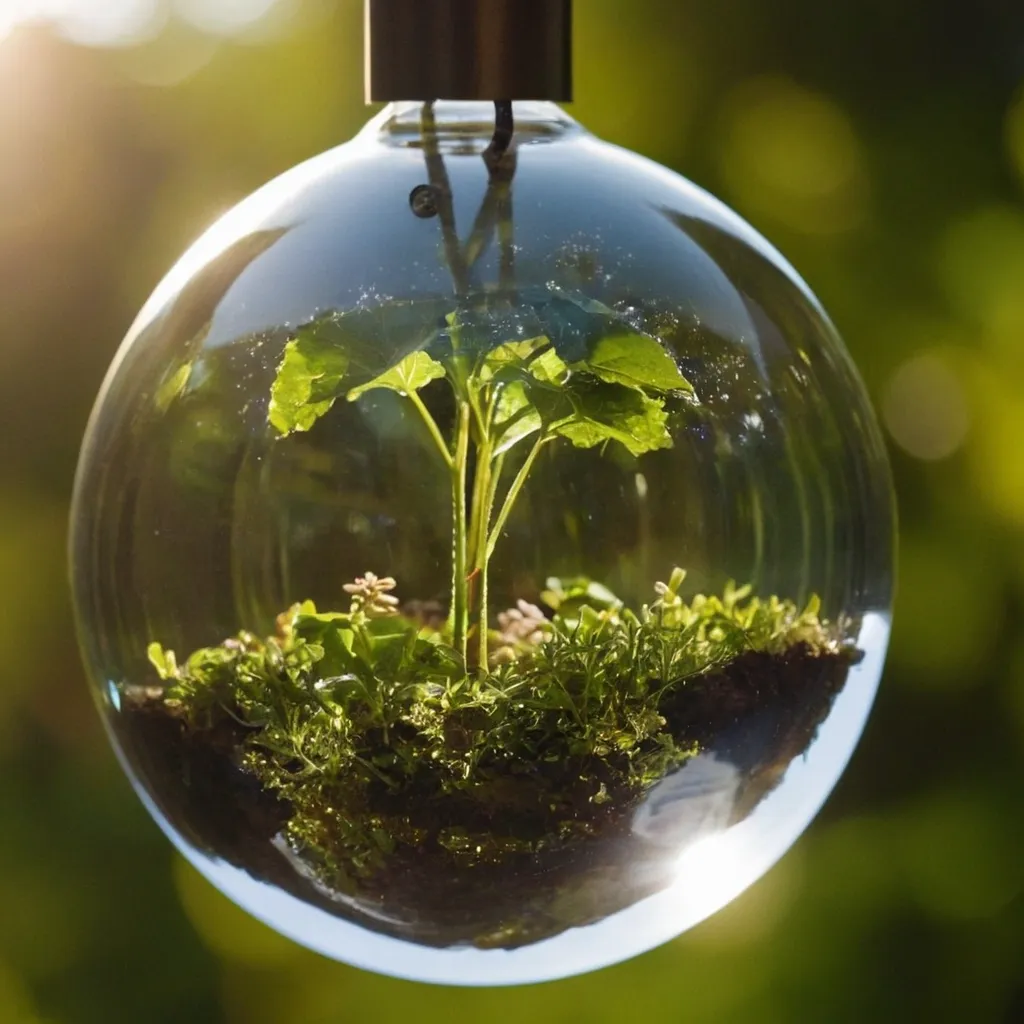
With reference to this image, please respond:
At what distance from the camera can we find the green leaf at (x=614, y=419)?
19.2 inches

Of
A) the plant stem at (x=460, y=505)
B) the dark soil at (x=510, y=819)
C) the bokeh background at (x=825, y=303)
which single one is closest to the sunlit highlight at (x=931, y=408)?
the bokeh background at (x=825, y=303)

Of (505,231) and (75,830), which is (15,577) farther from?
(505,231)

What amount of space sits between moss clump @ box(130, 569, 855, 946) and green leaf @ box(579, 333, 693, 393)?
78mm

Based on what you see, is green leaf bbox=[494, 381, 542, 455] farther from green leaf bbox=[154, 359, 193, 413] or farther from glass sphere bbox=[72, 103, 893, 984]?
green leaf bbox=[154, 359, 193, 413]

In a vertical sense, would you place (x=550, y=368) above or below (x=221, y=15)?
below

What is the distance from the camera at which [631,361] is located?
486 millimetres

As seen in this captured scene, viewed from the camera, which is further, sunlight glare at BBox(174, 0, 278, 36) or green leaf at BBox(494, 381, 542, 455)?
sunlight glare at BBox(174, 0, 278, 36)

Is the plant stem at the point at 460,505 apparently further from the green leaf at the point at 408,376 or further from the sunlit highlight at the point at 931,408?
the sunlit highlight at the point at 931,408

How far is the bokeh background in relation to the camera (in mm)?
1610

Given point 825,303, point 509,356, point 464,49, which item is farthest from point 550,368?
point 825,303

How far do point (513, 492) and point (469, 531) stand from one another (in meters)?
0.02

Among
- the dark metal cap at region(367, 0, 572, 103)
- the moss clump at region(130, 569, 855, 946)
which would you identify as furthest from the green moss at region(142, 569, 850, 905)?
the dark metal cap at region(367, 0, 572, 103)

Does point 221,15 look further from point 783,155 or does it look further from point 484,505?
point 484,505

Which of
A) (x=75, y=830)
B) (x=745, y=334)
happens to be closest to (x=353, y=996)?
(x=75, y=830)
